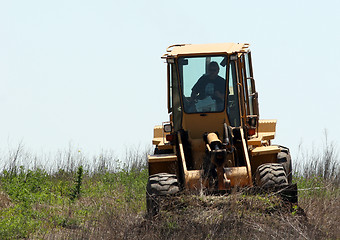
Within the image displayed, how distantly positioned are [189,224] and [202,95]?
228cm

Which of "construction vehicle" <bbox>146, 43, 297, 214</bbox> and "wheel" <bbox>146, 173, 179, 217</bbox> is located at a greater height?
"construction vehicle" <bbox>146, 43, 297, 214</bbox>

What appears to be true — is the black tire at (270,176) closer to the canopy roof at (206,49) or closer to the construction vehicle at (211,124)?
the construction vehicle at (211,124)

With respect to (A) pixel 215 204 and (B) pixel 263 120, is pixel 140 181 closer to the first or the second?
(B) pixel 263 120

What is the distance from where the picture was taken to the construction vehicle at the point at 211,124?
10.5m

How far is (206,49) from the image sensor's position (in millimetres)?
11258

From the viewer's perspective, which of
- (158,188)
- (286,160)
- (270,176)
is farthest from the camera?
(286,160)

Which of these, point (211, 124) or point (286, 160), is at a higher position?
point (211, 124)

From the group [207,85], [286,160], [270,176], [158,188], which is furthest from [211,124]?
[286,160]

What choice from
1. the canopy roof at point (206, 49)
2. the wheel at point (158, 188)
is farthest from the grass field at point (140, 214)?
the canopy roof at point (206, 49)

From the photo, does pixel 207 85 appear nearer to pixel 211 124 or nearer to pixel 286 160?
pixel 211 124

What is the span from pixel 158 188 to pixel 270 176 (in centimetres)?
171

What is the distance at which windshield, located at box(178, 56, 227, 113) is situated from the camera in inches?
435

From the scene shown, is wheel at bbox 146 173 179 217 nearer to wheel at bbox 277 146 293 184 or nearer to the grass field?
the grass field

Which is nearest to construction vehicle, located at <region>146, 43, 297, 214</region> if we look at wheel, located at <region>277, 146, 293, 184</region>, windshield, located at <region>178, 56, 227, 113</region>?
windshield, located at <region>178, 56, 227, 113</region>
